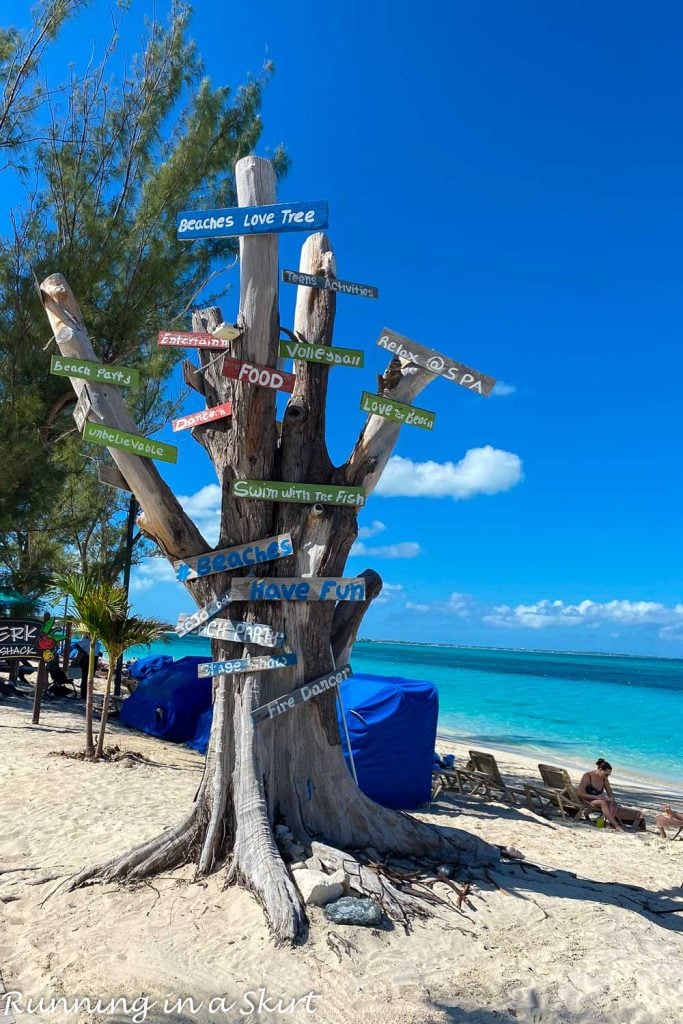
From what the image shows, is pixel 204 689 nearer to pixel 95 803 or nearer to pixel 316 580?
pixel 95 803

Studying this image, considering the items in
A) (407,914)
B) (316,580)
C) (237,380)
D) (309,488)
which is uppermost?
(237,380)

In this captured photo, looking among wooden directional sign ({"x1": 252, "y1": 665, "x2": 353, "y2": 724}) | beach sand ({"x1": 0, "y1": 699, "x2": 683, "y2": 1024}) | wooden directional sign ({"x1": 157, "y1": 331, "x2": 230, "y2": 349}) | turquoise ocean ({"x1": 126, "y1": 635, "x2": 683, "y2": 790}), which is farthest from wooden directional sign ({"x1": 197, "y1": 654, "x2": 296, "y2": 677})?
turquoise ocean ({"x1": 126, "y1": 635, "x2": 683, "y2": 790})

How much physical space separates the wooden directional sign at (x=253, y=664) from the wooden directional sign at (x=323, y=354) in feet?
7.51

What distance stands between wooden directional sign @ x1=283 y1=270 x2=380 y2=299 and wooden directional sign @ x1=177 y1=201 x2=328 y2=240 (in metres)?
0.37

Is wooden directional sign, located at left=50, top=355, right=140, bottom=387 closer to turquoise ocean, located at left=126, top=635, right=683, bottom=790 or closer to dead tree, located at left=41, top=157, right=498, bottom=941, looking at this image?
dead tree, located at left=41, top=157, right=498, bottom=941

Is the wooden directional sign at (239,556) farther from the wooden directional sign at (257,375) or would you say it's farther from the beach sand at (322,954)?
the beach sand at (322,954)

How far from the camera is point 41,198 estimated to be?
10039mm

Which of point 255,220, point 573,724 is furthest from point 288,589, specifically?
point 573,724

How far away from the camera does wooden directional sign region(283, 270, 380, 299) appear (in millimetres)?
5355

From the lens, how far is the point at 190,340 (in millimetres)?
5223

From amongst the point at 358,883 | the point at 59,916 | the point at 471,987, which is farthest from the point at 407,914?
the point at 59,916

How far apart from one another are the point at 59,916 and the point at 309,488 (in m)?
3.24

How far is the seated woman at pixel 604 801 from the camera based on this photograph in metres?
9.42

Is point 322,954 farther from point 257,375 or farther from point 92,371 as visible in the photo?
point 92,371
